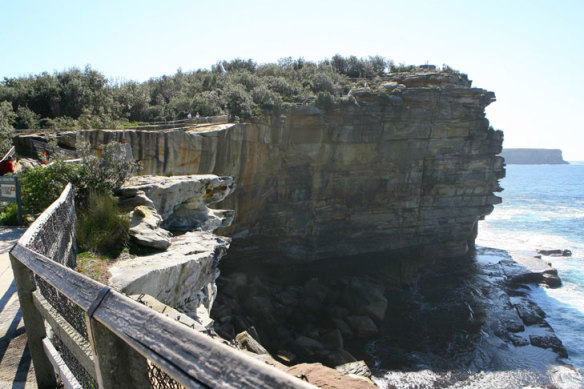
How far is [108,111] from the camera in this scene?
86.3 feet

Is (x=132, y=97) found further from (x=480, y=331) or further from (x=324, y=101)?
(x=480, y=331)

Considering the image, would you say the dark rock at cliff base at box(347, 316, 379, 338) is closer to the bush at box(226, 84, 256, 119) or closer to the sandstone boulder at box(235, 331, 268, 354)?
the sandstone boulder at box(235, 331, 268, 354)

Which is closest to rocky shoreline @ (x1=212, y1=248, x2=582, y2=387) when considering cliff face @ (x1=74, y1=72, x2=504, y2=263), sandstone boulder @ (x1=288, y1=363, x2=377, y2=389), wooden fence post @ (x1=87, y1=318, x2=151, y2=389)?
cliff face @ (x1=74, y1=72, x2=504, y2=263)

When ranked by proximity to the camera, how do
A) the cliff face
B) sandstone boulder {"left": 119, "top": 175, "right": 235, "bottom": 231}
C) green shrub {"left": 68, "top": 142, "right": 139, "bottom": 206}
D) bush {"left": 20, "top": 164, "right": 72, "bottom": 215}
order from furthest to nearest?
the cliff face
sandstone boulder {"left": 119, "top": 175, "right": 235, "bottom": 231}
green shrub {"left": 68, "top": 142, "right": 139, "bottom": 206}
bush {"left": 20, "top": 164, "right": 72, "bottom": 215}

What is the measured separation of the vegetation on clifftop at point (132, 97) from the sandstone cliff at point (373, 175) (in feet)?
9.27

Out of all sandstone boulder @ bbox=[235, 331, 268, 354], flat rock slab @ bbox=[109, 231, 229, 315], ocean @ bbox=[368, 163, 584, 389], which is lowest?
ocean @ bbox=[368, 163, 584, 389]

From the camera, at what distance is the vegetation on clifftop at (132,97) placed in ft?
79.7

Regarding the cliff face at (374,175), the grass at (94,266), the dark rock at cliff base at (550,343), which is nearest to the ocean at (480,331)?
the dark rock at cliff base at (550,343)

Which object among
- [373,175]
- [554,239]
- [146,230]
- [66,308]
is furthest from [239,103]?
[554,239]

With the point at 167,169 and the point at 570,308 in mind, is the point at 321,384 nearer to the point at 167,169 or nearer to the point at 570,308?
the point at 167,169

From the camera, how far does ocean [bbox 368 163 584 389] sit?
1694 centimetres

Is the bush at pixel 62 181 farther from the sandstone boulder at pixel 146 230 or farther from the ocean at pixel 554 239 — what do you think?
the ocean at pixel 554 239

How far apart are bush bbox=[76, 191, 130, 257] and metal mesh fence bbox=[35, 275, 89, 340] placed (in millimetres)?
5116

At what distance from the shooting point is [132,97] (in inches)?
1151
